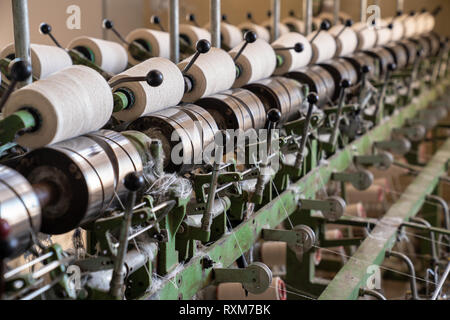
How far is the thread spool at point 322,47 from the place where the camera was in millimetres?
3262

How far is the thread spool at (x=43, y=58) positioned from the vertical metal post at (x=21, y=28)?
0.43 meters

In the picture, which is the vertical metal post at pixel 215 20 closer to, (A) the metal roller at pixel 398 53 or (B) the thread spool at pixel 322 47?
(B) the thread spool at pixel 322 47

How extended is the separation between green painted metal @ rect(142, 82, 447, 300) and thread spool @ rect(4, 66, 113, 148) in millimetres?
455

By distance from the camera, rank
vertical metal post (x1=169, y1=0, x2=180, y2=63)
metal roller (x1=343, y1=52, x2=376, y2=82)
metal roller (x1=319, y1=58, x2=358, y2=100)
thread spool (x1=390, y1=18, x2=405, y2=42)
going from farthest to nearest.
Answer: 1. thread spool (x1=390, y1=18, x2=405, y2=42)
2. metal roller (x1=343, y1=52, x2=376, y2=82)
3. metal roller (x1=319, y1=58, x2=358, y2=100)
4. vertical metal post (x1=169, y1=0, x2=180, y2=63)

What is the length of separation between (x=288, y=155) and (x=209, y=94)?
1.67ft

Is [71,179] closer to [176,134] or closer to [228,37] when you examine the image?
[176,134]

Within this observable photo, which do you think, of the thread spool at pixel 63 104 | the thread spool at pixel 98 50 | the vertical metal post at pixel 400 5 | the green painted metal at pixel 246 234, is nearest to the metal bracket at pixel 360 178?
the green painted metal at pixel 246 234

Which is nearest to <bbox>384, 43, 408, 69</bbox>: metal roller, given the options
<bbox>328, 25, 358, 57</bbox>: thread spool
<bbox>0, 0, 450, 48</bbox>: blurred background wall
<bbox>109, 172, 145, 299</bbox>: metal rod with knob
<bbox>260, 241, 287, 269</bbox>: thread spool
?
<bbox>0, 0, 450, 48</bbox>: blurred background wall

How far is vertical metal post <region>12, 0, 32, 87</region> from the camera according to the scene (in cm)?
141

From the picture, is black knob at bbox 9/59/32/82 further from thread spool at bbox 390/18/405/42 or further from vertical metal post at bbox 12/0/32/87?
thread spool at bbox 390/18/405/42

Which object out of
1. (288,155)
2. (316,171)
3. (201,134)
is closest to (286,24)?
(316,171)

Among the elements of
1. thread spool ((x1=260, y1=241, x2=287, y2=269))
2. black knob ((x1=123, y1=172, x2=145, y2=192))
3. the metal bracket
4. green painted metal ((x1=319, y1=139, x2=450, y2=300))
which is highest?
black knob ((x1=123, y1=172, x2=145, y2=192))

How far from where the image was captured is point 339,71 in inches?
130

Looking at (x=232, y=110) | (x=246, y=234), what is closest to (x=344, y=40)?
(x=232, y=110)
